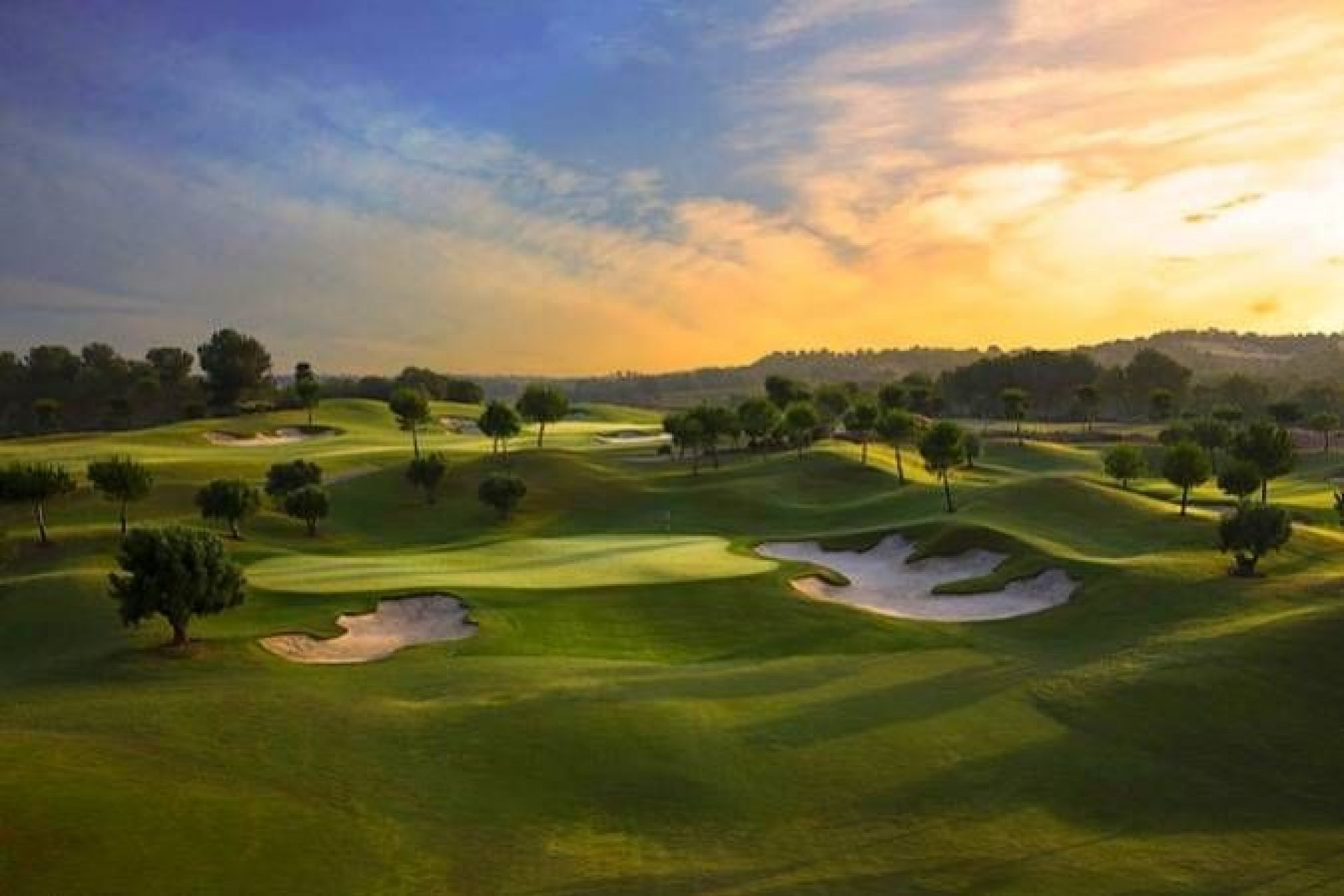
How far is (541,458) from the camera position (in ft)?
272

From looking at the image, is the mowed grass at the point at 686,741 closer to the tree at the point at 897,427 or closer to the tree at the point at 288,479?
the tree at the point at 288,479

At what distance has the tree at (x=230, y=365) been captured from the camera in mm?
Answer: 141500

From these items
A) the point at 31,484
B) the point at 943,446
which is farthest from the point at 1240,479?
the point at 31,484

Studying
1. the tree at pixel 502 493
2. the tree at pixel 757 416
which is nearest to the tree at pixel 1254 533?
the tree at pixel 502 493

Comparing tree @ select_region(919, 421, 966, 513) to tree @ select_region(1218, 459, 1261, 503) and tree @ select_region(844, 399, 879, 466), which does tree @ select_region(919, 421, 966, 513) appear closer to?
tree @ select_region(1218, 459, 1261, 503)

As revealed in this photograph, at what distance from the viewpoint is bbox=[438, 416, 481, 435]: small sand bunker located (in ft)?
420

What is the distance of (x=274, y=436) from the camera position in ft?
362

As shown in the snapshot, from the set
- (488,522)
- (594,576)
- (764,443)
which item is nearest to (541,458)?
(488,522)

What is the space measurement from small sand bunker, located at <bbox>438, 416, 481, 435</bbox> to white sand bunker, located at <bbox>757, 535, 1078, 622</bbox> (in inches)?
3276

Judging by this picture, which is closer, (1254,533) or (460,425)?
(1254,533)

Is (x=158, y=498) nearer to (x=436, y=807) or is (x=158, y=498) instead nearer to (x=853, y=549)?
(x=853, y=549)

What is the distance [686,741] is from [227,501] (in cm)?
4169

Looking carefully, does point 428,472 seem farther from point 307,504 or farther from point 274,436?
point 274,436

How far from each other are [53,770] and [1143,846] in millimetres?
18771
